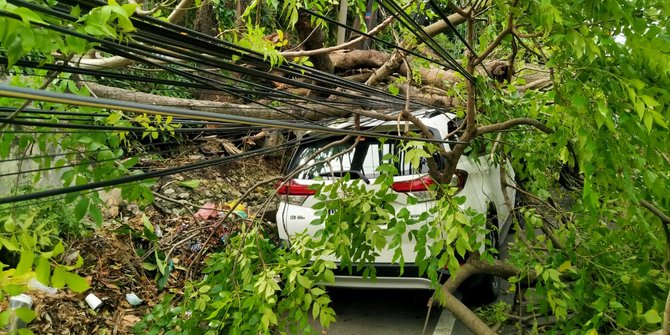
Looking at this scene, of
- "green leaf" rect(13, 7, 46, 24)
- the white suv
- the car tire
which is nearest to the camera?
"green leaf" rect(13, 7, 46, 24)

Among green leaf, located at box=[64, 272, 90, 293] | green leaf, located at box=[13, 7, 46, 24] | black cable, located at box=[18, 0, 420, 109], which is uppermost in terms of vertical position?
black cable, located at box=[18, 0, 420, 109]

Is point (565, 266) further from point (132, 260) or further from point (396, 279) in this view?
point (132, 260)

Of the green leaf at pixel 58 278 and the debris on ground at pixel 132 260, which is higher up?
the green leaf at pixel 58 278

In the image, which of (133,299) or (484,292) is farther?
(484,292)

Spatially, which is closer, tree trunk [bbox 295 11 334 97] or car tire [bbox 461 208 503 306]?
car tire [bbox 461 208 503 306]

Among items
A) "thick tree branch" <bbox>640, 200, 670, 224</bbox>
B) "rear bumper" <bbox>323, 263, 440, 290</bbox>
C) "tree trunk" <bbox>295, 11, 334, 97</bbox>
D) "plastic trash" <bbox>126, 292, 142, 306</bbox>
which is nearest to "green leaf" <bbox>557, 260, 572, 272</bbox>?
"thick tree branch" <bbox>640, 200, 670, 224</bbox>

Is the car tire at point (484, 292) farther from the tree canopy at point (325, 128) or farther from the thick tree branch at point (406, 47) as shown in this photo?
the thick tree branch at point (406, 47)

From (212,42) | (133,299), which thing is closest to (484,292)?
(133,299)

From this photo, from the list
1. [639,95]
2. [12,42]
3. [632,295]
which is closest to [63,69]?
[12,42]

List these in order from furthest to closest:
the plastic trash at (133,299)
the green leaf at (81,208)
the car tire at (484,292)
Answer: the car tire at (484,292) < the plastic trash at (133,299) < the green leaf at (81,208)

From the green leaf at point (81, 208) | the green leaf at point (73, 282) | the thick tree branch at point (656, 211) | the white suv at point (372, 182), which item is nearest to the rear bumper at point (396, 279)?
the white suv at point (372, 182)

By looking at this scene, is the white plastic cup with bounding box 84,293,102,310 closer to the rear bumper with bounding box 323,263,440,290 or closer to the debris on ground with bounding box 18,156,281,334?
the debris on ground with bounding box 18,156,281,334

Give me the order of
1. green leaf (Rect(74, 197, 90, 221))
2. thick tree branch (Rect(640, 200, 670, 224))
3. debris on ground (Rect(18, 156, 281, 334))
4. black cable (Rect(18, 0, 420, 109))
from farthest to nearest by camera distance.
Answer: debris on ground (Rect(18, 156, 281, 334)) → thick tree branch (Rect(640, 200, 670, 224)) → green leaf (Rect(74, 197, 90, 221)) → black cable (Rect(18, 0, 420, 109))

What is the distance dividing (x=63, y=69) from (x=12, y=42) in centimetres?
68
